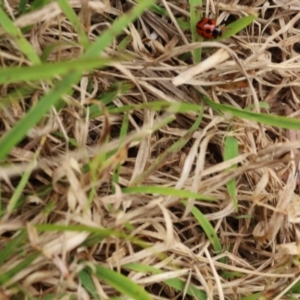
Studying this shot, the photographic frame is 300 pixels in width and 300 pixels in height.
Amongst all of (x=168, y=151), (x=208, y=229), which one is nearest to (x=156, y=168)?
(x=168, y=151)

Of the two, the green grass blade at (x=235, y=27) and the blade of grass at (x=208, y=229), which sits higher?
the green grass blade at (x=235, y=27)

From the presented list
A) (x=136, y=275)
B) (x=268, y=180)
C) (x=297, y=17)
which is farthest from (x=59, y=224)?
(x=297, y=17)

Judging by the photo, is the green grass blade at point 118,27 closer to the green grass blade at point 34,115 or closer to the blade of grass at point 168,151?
the green grass blade at point 34,115

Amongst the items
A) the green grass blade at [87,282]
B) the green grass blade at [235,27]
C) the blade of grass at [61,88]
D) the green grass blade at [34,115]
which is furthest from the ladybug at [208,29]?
the green grass blade at [87,282]

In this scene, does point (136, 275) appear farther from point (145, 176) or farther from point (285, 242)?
point (285, 242)

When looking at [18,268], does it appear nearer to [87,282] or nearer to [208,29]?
[87,282]

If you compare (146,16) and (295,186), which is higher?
(146,16)
